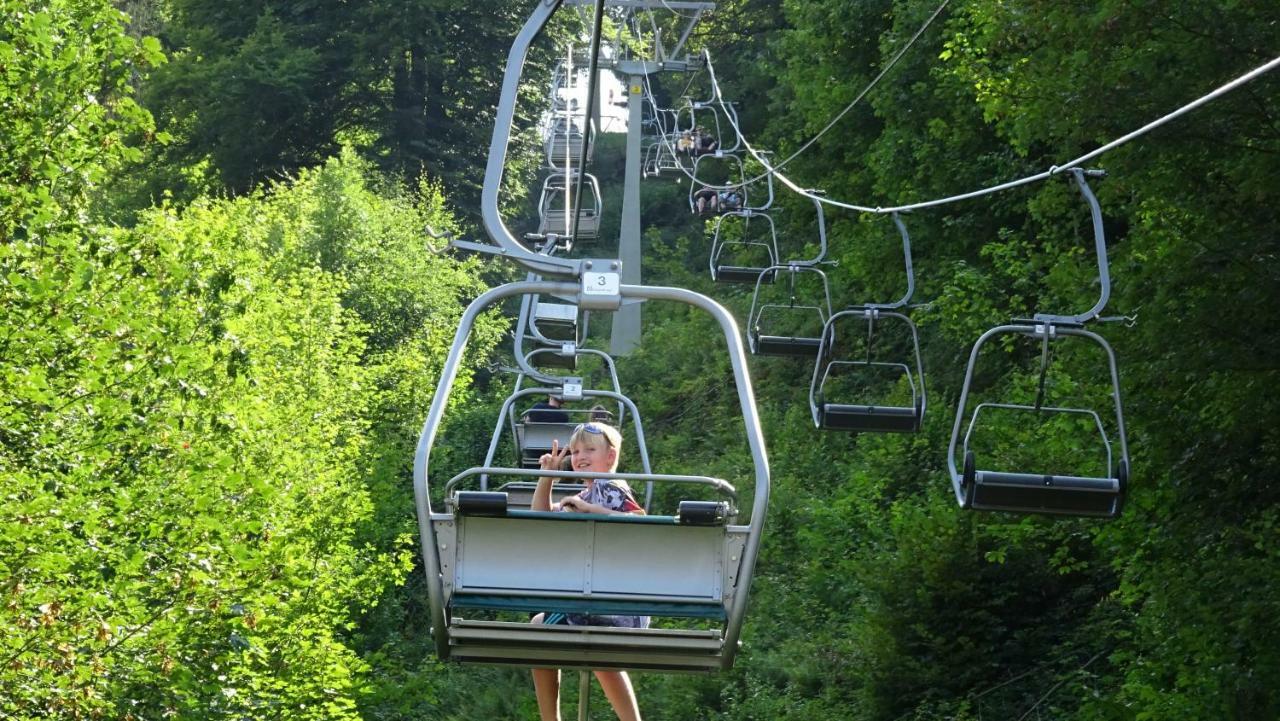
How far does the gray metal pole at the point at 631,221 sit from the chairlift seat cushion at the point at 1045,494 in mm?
18489

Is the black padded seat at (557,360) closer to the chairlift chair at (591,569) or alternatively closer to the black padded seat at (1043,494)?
the black padded seat at (1043,494)

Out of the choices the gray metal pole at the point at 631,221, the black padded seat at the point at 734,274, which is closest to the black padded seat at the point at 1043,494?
the black padded seat at the point at 734,274

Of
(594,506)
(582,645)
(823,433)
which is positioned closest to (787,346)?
(594,506)

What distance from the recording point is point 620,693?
7.38 meters

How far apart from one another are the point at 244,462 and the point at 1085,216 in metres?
11.0

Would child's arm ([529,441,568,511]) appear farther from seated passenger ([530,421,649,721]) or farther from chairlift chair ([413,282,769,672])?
chairlift chair ([413,282,769,672])

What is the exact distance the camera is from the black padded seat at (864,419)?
1245 cm

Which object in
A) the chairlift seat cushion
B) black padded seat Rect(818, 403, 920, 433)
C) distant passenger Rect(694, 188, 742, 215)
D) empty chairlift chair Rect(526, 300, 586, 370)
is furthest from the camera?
distant passenger Rect(694, 188, 742, 215)

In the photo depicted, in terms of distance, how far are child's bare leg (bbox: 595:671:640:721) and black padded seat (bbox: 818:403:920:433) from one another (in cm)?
520

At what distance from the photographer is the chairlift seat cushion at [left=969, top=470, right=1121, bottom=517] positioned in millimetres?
8852

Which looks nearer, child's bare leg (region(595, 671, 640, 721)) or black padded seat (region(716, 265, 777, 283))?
child's bare leg (region(595, 671, 640, 721))

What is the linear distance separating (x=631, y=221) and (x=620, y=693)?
21166 mm

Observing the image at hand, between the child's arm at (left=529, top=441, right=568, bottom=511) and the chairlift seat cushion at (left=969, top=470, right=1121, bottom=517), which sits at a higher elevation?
the child's arm at (left=529, top=441, right=568, bottom=511)

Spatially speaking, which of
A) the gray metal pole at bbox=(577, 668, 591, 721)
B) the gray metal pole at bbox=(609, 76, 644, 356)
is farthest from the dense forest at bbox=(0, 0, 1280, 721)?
the gray metal pole at bbox=(577, 668, 591, 721)
